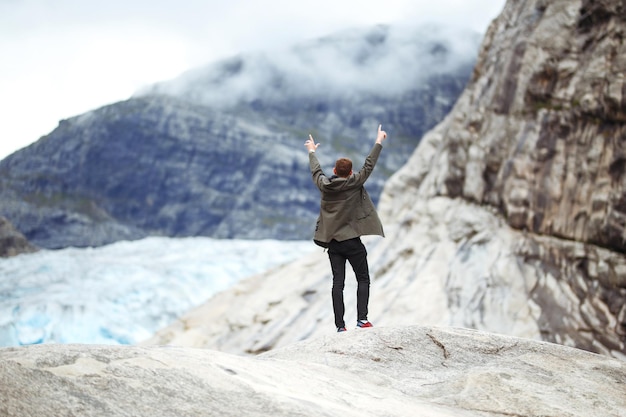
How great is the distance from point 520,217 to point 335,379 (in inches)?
655

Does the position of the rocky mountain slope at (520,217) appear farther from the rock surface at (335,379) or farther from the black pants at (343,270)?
the rock surface at (335,379)

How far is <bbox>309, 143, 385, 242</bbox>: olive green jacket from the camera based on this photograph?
8.92 metres

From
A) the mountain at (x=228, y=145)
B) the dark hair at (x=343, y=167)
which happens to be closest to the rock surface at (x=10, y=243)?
the mountain at (x=228, y=145)

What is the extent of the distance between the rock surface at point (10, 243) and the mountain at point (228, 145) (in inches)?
977

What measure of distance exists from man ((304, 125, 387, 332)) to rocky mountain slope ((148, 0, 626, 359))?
7919mm

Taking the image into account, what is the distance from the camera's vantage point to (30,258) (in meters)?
67.6

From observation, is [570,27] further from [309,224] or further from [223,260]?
[309,224]

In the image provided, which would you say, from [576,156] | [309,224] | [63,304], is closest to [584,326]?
[576,156]

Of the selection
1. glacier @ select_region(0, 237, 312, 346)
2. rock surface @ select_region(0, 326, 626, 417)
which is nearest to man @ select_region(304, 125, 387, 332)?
rock surface @ select_region(0, 326, 626, 417)

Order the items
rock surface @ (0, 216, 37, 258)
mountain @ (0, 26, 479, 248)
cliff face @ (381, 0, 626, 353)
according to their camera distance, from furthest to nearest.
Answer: mountain @ (0, 26, 479, 248), rock surface @ (0, 216, 37, 258), cliff face @ (381, 0, 626, 353)

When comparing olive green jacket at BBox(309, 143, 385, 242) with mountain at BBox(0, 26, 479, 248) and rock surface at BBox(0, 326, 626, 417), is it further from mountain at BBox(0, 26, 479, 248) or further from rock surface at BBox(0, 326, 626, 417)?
mountain at BBox(0, 26, 479, 248)

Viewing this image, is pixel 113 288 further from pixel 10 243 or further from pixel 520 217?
pixel 520 217

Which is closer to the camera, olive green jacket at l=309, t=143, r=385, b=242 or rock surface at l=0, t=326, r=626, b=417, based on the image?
rock surface at l=0, t=326, r=626, b=417

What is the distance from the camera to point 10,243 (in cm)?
7238
